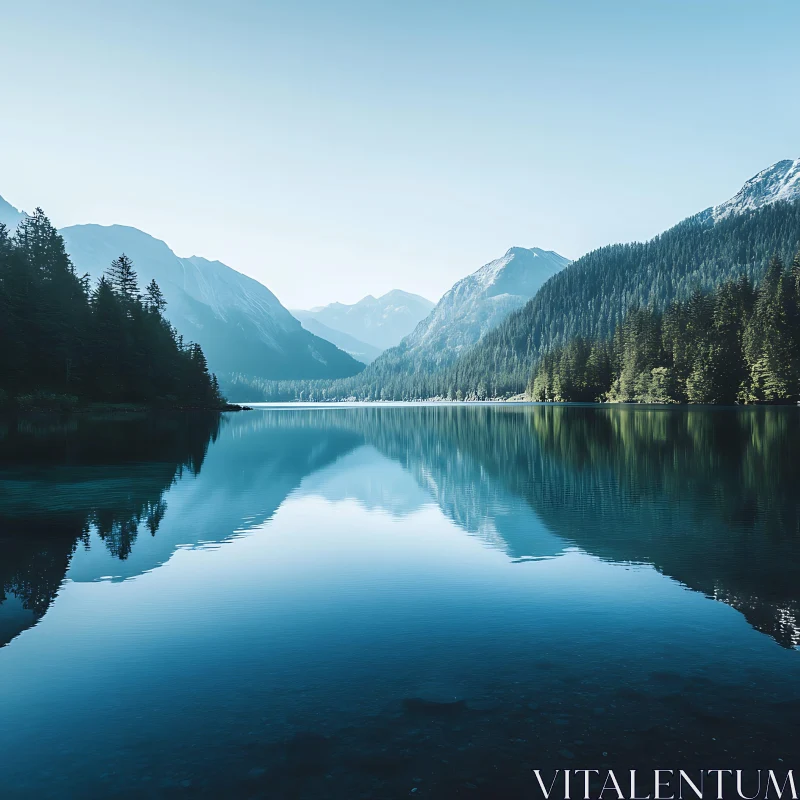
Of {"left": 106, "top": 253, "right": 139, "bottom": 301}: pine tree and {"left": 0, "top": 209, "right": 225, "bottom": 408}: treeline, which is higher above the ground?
{"left": 106, "top": 253, "right": 139, "bottom": 301}: pine tree

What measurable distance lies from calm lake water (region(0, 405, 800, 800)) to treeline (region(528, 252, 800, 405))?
107317 mm

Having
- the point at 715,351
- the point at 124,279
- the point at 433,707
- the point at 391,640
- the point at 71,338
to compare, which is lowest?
the point at 391,640

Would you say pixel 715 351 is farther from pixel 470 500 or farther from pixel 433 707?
pixel 433 707

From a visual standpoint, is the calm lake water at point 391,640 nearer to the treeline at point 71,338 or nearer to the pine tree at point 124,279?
the treeline at point 71,338

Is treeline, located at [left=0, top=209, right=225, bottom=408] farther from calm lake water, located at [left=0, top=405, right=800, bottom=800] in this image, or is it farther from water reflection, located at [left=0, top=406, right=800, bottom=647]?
calm lake water, located at [left=0, top=405, right=800, bottom=800]

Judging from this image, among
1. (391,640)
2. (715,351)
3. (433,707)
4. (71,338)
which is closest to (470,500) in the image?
(391,640)

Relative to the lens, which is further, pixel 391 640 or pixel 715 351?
pixel 715 351

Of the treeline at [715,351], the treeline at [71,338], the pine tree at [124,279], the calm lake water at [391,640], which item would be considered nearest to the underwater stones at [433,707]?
the calm lake water at [391,640]

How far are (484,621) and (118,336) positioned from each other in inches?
4102

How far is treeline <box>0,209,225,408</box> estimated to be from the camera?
82.8 meters

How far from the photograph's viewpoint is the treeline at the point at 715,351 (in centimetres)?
11677

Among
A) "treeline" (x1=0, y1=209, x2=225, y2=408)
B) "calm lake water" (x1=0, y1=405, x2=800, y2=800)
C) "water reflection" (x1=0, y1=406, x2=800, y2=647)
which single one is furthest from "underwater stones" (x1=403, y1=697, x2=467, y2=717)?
"treeline" (x1=0, y1=209, x2=225, y2=408)

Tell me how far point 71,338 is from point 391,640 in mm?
94043

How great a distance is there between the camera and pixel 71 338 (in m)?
90.0
